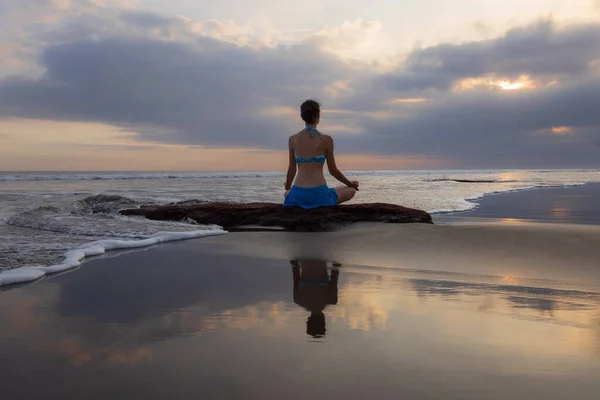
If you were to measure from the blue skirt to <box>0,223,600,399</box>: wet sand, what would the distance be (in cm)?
247

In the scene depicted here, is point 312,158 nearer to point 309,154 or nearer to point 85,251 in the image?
point 309,154

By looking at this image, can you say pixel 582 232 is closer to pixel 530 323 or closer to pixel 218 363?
pixel 530 323

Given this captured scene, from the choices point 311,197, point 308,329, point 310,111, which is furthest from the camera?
point 311,197

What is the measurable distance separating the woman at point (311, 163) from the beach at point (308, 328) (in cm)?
246

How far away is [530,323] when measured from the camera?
2.29 metres

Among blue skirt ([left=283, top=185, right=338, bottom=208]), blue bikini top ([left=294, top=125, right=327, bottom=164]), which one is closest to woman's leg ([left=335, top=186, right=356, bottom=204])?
blue skirt ([left=283, top=185, right=338, bottom=208])

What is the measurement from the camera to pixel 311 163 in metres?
6.47

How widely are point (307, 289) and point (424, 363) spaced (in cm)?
131

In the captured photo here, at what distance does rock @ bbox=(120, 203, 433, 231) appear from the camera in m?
6.12

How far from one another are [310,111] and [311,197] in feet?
4.03

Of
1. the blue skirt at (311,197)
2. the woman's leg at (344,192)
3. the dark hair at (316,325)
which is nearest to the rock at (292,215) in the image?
the blue skirt at (311,197)

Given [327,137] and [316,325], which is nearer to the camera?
[316,325]

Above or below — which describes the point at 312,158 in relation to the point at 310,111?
below

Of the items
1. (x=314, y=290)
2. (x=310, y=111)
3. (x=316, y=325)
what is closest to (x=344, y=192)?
(x=310, y=111)
